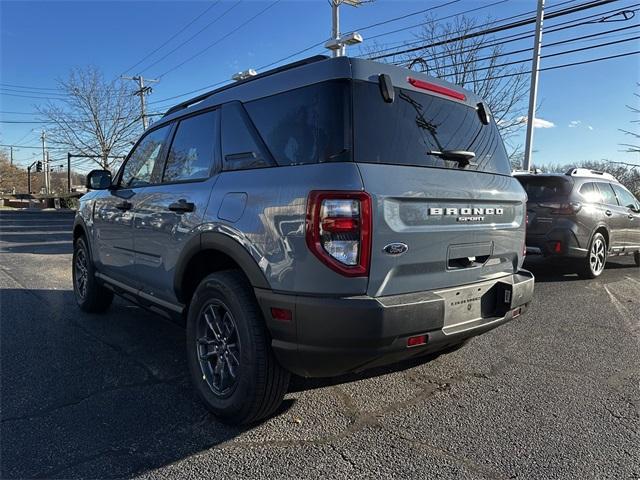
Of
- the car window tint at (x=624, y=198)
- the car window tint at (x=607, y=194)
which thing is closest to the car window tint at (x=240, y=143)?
the car window tint at (x=607, y=194)

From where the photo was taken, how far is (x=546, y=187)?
7410mm

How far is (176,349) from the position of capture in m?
4.18

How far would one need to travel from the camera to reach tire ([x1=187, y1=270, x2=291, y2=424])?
104 inches

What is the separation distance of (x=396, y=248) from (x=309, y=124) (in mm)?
830

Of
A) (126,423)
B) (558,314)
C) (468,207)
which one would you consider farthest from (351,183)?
(558,314)

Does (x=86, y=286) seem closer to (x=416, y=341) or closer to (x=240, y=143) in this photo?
(x=240, y=143)

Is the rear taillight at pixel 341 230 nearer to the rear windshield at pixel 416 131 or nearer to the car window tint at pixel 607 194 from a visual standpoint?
the rear windshield at pixel 416 131

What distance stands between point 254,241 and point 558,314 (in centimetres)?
428

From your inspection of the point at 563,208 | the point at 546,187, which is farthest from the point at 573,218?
the point at 546,187

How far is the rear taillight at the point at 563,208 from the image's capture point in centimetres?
716

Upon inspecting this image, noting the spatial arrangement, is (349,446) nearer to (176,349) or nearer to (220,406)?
(220,406)

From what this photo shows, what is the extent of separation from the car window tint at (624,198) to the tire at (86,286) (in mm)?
8275

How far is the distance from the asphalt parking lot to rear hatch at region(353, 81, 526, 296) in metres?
0.88

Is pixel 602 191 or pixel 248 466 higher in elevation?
pixel 602 191
